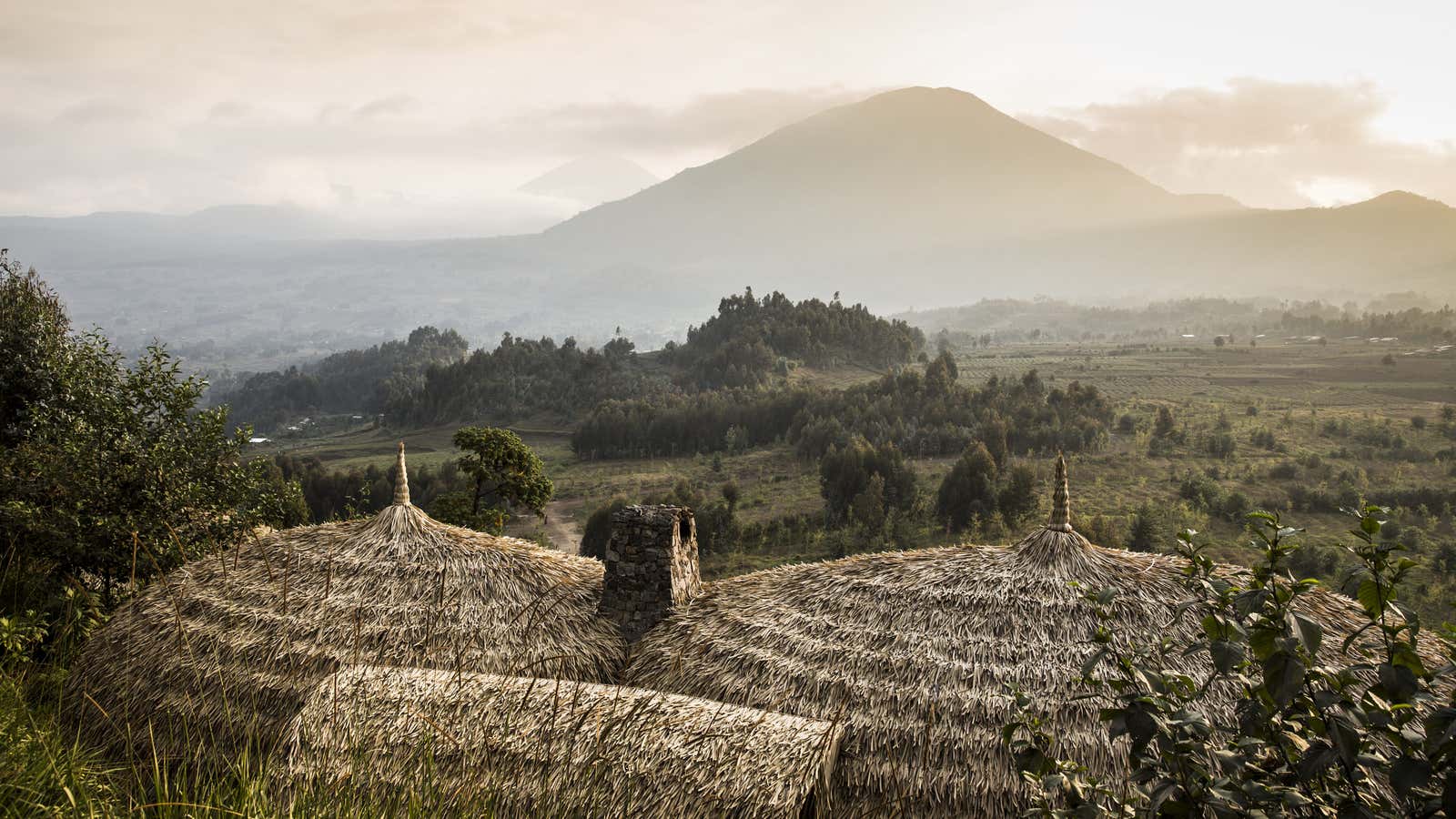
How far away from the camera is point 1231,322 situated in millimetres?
147750

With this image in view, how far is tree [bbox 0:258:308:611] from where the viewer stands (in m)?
11.4

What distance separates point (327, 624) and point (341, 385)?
115401 millimetres

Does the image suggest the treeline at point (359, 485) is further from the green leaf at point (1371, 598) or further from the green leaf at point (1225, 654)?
the green leaf at point (1371, 598)

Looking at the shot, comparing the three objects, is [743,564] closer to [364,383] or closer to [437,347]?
[364,383]

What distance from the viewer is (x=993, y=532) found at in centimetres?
3422

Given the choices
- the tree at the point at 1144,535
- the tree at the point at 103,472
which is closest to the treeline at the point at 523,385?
the tree at the point at 1144,535

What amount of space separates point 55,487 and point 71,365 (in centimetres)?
426

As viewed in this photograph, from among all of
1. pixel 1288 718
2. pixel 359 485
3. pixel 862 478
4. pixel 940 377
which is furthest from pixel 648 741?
pixel 940 377

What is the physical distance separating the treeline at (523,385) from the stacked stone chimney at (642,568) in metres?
61.0

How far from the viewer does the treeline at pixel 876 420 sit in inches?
1860

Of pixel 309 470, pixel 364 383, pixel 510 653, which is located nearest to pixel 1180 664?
pixel 510 653

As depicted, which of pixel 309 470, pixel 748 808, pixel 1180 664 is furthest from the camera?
pixel 309 470

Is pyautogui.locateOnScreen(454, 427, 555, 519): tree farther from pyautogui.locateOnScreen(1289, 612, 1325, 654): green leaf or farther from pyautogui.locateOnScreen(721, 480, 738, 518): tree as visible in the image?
pyautogui.locateOnScreen(1289, 612, 1325, 654): green leaf

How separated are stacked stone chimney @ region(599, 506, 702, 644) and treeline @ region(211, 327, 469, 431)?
88.2m
